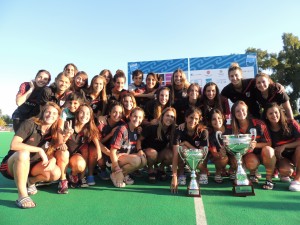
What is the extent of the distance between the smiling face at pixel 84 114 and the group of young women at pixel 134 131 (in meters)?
0.02

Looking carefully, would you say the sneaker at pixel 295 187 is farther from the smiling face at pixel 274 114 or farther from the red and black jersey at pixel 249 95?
the red and black jersey at pixel 249 95

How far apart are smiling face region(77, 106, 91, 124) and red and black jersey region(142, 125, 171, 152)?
1.06 meters

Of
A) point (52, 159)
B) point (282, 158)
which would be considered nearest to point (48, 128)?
point (52, 159)

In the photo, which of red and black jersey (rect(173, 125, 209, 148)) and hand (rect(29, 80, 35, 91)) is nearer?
red and black jersey (rect(173, 125, 209, 148))

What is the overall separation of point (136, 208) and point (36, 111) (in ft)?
9.85

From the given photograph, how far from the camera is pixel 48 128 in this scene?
3.82 meters

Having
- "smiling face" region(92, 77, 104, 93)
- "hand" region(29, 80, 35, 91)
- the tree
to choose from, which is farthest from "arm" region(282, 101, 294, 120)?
the tree

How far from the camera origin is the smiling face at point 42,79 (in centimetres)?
482

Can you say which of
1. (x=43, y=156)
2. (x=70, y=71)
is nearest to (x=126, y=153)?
(x=43, y=156)

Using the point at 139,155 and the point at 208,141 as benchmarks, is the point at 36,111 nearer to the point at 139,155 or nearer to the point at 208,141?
the point at 139,155

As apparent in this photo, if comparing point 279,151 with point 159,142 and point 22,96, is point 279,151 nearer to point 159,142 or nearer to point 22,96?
point 159,142

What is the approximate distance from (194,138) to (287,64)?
2359 cm

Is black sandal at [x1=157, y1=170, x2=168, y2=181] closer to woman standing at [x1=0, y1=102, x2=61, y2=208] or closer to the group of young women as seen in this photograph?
the group of young women

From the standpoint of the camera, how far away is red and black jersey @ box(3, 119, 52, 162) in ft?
11.4
